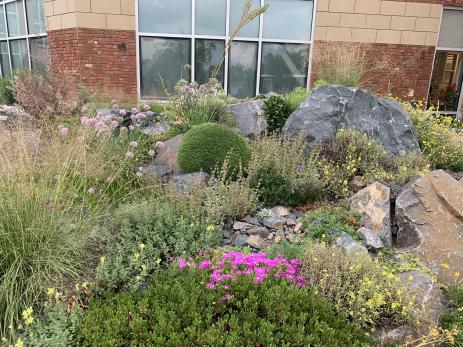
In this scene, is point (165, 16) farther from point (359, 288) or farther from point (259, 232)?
point (359, 288)

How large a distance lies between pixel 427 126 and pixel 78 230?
5493mm

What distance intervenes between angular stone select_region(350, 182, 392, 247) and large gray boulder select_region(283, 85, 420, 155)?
140cm

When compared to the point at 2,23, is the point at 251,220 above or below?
below

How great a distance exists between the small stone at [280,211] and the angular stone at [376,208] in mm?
702

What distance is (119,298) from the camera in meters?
2.56

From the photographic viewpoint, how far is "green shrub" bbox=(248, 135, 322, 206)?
4277mm

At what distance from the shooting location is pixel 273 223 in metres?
3.88

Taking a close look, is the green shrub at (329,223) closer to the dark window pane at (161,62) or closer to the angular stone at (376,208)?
the angular stone at (376,208)

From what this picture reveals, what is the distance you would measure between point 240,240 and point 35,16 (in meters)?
9.53

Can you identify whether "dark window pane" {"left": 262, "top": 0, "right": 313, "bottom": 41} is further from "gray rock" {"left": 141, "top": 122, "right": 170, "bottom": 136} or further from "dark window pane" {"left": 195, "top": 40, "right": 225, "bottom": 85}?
"gray rock" {"left": 141, "top": 122, "right": 170, "bottom": 136}

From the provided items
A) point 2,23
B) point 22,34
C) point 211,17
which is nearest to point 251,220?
point 211,17

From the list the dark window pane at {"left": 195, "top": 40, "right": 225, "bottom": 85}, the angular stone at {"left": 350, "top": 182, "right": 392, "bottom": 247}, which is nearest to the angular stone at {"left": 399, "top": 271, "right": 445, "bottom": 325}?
the angular stone at {"left": 350, "top": 182, "right": 392, "bottom": 247}

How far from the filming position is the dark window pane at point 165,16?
869 cm

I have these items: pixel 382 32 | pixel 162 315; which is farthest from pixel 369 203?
pixel 382 32
